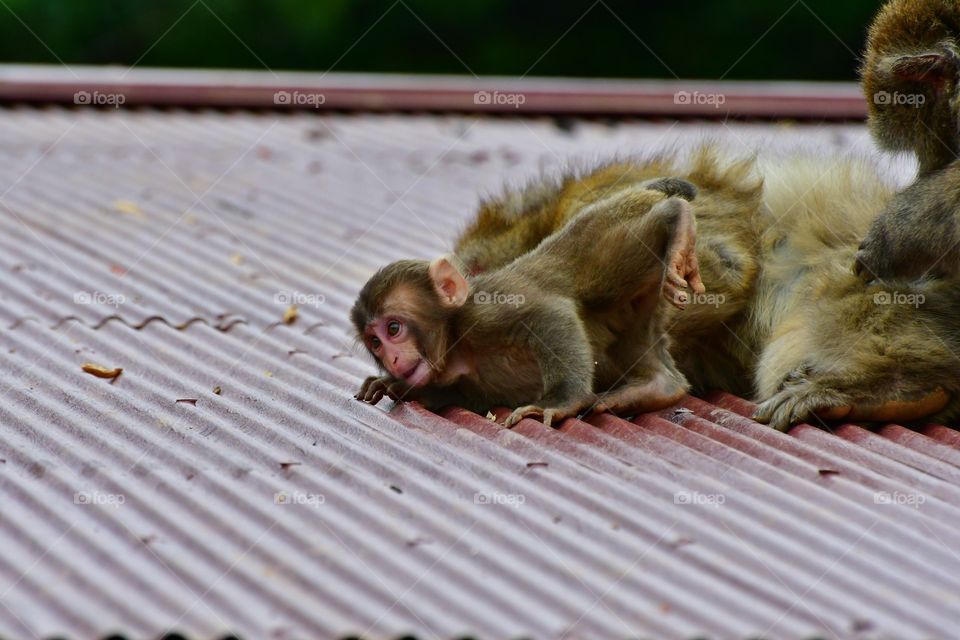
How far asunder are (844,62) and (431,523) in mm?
23481

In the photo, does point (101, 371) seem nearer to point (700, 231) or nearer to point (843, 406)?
point (700, 231)

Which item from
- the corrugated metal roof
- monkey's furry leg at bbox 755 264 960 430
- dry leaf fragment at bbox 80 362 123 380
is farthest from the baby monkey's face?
monkey's furry leg at bbox 755 264 960 430

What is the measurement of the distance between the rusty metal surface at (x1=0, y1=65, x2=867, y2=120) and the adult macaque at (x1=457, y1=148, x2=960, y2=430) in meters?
5.77

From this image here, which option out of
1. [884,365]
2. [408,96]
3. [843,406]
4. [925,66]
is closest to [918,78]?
[925,66]

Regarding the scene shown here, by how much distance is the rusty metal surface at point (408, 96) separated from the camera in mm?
11367

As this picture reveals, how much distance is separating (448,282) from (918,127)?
1.73 meters

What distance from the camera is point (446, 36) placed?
25.8 meters

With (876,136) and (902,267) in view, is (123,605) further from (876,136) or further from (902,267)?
(876,136)

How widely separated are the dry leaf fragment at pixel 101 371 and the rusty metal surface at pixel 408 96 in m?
6.21

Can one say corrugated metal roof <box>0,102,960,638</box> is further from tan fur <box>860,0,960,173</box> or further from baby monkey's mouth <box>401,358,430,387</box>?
tan fur <box>860,0,960,173</box>

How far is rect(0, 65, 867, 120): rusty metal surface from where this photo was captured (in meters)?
11.4

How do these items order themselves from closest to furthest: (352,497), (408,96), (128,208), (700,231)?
(352,497), (700,231), (128,208), (408,96)

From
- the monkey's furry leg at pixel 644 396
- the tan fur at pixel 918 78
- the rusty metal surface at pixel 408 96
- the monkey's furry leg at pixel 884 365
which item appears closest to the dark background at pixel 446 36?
the rusty metal surface at pixel 408 96

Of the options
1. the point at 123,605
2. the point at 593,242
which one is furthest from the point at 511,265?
the point at 123,605
